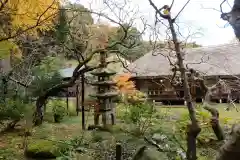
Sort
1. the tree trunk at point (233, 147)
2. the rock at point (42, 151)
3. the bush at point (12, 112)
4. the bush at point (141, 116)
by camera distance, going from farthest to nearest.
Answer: the bush at point (12, 112) < the bush at point (141, 116) < the rock at point (42, 151) < the tree trunk at point (233, 147)

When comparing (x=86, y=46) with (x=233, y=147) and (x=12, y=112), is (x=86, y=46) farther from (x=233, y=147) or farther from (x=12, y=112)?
(x=233, y=147)

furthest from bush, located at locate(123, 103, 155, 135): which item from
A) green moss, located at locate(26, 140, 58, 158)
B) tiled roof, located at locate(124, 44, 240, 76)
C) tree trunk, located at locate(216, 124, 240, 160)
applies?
tiled roof, located at locate(124, 44, 240, 76)

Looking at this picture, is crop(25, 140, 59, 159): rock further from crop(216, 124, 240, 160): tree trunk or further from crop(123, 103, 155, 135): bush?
crop(216, 124, 240, 160): tree trunk

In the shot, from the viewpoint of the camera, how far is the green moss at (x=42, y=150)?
599 cm

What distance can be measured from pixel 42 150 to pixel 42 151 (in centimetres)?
3

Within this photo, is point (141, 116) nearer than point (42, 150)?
No

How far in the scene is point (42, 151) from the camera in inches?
238

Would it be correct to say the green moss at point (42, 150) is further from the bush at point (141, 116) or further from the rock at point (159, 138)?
the bush at point (141, 116)

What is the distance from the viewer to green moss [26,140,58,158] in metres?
5.99

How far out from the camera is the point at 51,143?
254 inches

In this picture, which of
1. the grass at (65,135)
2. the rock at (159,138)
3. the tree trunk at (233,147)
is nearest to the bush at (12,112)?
the grass at (65,135)

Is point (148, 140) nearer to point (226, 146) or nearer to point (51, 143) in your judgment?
point (51, 143)

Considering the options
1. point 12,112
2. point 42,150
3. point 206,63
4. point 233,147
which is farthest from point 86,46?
point 233,147

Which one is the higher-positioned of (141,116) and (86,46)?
(86,46)
